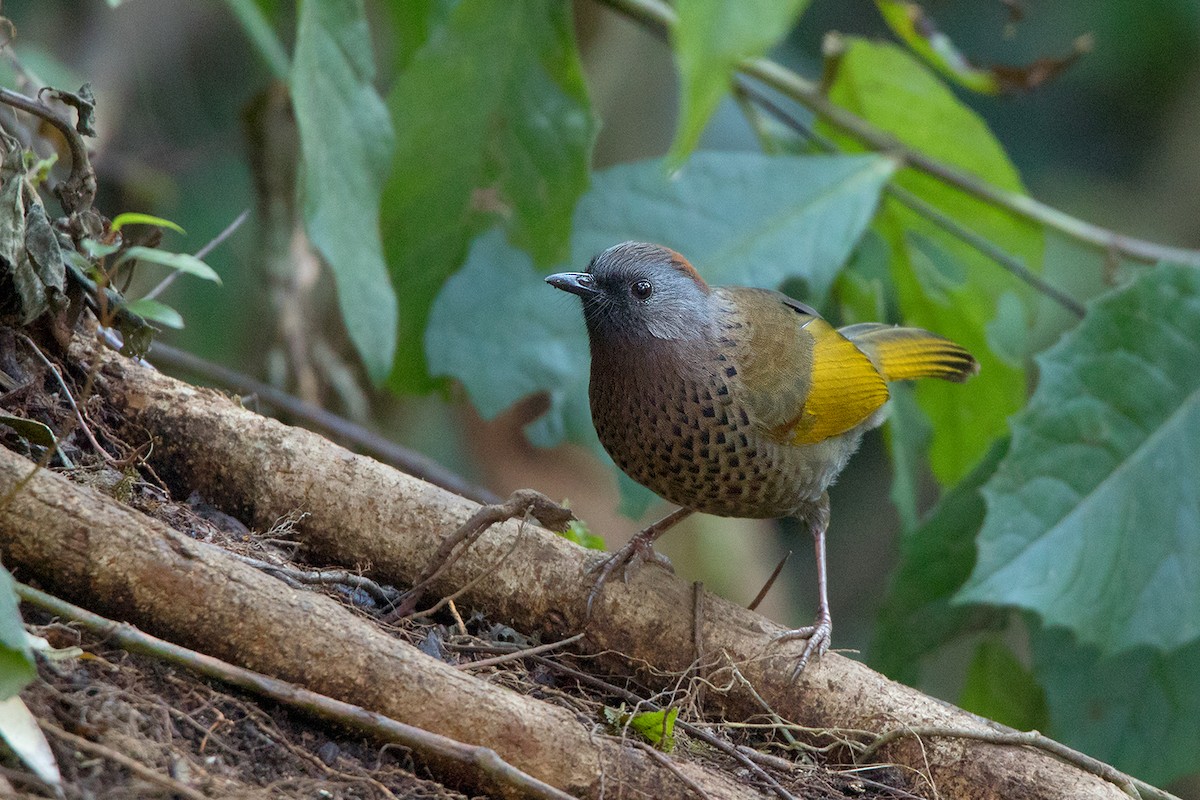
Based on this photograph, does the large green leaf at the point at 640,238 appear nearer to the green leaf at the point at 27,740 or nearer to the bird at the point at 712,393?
the bird at the point at 712,393

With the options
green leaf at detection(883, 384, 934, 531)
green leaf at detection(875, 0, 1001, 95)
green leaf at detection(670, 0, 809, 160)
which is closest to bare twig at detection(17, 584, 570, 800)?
green leaf at detection(670, 0, 809, 160)

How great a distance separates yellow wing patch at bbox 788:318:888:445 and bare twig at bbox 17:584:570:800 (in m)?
1.84

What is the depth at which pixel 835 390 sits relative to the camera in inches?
159

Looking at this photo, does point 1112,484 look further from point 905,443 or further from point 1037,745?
point 1037,745

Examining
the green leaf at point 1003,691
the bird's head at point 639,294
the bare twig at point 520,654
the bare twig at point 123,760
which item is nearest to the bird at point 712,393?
the bird's head at point 639,294

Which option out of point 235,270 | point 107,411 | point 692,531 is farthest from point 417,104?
point 692,531

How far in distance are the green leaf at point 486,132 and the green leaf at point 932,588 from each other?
1861mm

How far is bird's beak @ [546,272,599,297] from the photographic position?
3.79 metres

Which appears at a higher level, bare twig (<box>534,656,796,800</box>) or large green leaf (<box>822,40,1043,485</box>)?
large green leaf (<box>822,40,1043,485</box>)

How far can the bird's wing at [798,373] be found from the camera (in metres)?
3.77

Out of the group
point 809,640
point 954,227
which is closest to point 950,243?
point 954,227

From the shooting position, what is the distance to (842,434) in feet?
13.6

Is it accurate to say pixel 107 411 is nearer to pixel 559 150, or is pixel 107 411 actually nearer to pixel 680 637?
pixel 680 637

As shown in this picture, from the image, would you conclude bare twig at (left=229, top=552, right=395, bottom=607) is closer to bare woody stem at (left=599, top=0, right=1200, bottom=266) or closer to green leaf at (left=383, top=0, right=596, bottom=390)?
green leaf at (left=383, top=0, right=596, bottom=390)
